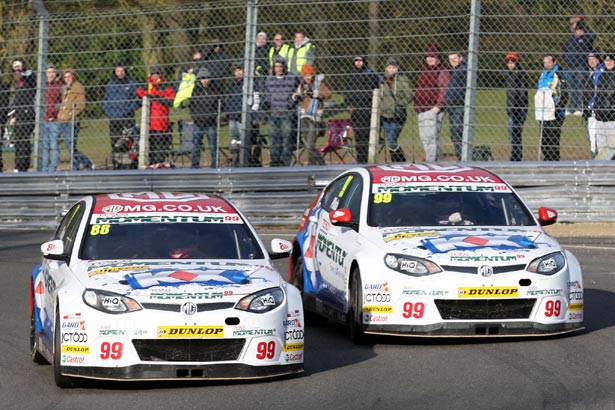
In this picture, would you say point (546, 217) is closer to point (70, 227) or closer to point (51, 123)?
point (70, 227)

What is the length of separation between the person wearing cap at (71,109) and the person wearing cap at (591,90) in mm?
7297

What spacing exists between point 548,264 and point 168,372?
3372 mm

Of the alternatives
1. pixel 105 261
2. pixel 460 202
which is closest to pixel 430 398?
pixel 105 261

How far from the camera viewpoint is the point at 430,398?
843cm

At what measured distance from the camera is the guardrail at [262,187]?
1831 cm

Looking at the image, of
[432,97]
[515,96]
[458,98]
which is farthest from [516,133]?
[432,97]

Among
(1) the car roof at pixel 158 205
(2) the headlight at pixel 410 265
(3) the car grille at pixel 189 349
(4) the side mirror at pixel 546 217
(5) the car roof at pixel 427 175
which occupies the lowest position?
(3) the car grille at pixel 189 349

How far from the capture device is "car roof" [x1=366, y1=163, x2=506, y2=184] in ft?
39.8

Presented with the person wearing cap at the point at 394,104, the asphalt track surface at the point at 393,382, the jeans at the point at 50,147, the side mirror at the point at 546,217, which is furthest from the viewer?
the jeans at the point at 50,147

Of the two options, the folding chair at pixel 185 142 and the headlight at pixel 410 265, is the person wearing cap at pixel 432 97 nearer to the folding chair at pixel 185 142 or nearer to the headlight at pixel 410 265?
the folding chair at pixel 185 142

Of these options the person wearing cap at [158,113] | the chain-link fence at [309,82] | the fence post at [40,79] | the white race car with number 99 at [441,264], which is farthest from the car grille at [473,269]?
the fence post at [40,79]

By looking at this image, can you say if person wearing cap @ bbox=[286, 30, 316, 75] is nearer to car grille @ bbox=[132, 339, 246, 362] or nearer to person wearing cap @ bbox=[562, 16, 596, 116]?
person wearing cap @ bbox=[562, 16, 596, 116]

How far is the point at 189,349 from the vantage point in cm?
887

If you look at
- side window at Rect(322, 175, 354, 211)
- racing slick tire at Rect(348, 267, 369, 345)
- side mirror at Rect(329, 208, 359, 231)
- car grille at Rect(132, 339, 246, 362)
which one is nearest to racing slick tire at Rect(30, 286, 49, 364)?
car grille at Rect(132, 339, 246, 362)
